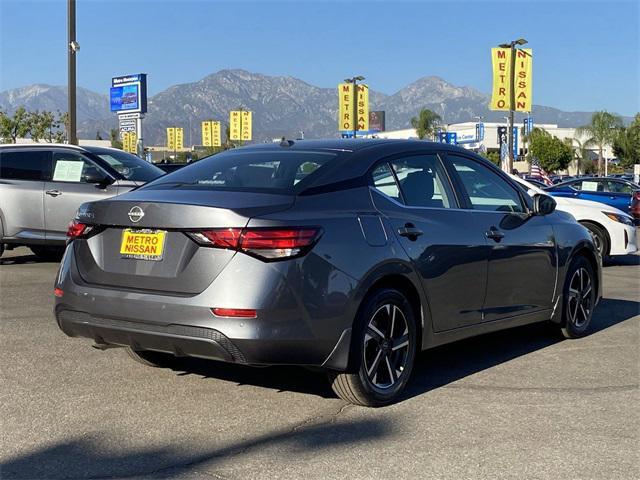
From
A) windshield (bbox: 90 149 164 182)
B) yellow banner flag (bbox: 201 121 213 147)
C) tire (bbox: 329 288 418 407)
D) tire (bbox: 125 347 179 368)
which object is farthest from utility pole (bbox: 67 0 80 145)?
yellow banner flag (bbox: 201 121 213 147)

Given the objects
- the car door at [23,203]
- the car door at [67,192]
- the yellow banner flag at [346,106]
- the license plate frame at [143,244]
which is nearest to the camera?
the license plate frame at [143,244]

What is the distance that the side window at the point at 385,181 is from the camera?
206 inches

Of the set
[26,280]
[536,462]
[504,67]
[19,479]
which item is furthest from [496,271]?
[504,67]

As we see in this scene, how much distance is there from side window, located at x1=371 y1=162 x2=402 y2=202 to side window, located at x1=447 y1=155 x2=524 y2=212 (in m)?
0.74

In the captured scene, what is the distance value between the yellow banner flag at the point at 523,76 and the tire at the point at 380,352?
74.1 ft

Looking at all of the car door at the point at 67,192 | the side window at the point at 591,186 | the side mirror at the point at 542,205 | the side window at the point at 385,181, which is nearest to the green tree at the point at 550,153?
the side window at the point at 591,186

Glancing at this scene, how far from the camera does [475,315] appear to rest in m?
5.71

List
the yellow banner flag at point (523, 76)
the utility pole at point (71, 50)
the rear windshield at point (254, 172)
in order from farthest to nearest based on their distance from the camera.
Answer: the yellow banner flag at point (523, 76), the utility pole at point (71, 50), the rear windshield at point (254, 172)

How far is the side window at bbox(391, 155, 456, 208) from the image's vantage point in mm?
5457

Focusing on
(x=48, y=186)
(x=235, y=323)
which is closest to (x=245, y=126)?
(x=48, y=186)

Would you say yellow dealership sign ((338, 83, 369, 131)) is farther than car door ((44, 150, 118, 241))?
Yes

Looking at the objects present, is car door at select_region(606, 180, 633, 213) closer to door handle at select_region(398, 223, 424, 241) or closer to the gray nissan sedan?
the gray nissan sedan

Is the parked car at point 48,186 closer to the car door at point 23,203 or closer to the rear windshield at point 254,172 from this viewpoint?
the car door at point 23,203

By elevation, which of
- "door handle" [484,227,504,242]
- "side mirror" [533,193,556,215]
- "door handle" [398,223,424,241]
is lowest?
"door handle" [484,227,504,242]
